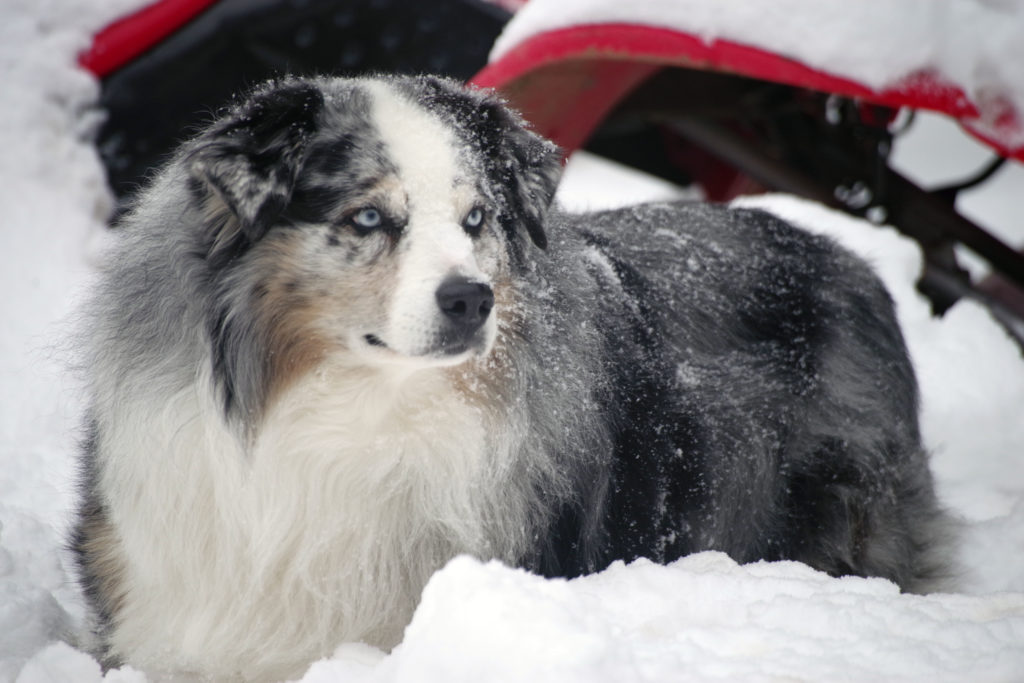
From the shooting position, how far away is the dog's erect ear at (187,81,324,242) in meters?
1.88

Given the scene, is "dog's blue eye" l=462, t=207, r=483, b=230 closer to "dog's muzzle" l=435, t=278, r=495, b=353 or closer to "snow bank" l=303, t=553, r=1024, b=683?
"dog's muzzle" l=435, t=278, r=495, b=353

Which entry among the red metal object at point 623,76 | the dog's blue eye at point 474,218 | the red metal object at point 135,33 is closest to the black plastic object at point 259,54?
the red metal object at point 135,33

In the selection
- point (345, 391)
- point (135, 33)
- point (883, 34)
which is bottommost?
point (135, 33)

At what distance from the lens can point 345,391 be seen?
2.03 metres

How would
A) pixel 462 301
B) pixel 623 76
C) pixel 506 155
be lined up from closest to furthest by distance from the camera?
1. pixel 462 301
2. pixel 506 155
3. pixel 623 76

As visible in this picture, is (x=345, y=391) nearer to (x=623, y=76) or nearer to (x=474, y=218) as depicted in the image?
(x=474, y=218)

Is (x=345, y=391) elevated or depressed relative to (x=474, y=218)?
depressed

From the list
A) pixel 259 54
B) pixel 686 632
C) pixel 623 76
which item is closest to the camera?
pixel 686 632

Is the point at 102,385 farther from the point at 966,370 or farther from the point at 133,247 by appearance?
the point at 966,370

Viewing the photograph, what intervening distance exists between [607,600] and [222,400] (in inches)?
37.9

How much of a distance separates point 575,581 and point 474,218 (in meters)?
0.87

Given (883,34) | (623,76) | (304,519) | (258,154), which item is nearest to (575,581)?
(304,519)

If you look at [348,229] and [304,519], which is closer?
[348,229]

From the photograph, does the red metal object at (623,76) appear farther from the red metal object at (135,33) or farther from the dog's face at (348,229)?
the dog's face at (348,229)
